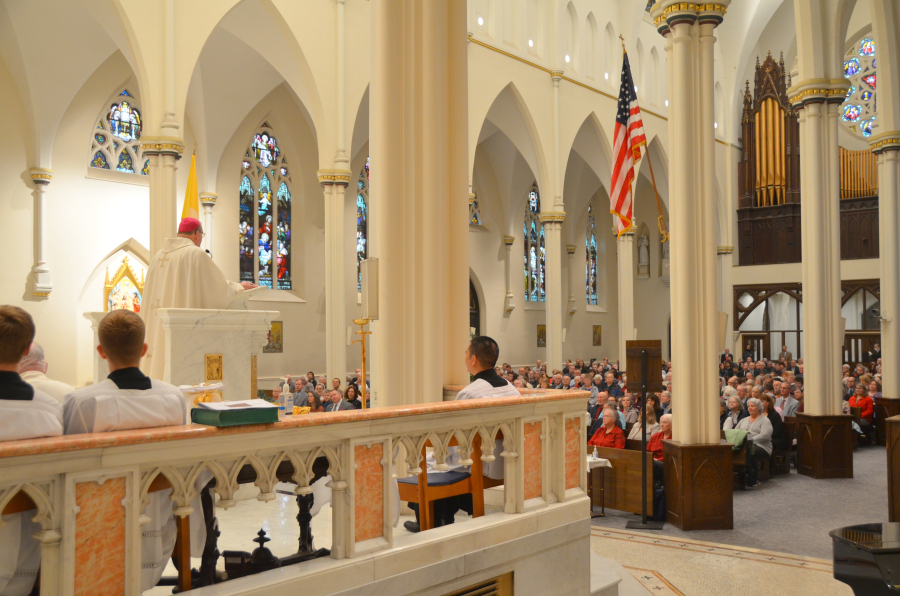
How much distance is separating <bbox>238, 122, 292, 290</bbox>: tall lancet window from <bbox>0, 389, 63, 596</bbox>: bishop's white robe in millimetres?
15292

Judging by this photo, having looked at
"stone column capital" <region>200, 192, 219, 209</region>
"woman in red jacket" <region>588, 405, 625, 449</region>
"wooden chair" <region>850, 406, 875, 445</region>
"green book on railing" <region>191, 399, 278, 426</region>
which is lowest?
"wooden chair" <region>850, 406, 875, 445</region>

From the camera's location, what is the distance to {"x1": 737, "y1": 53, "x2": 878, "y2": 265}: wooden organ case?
901 inches

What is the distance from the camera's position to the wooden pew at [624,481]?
6.87 m

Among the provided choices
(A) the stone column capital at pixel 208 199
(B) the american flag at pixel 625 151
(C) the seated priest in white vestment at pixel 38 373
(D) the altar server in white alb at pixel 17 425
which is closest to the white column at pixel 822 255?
(B) the american flag at pixel 625 151

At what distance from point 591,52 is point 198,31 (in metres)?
11.4

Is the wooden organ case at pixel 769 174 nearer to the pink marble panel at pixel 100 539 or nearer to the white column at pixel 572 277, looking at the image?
the white column at pixel 572 277

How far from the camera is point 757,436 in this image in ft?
28.0

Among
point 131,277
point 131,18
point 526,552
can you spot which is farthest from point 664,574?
point 131,277

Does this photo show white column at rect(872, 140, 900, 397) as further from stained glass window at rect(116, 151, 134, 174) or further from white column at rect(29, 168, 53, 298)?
white column at rect(29, 168, 53, 298)

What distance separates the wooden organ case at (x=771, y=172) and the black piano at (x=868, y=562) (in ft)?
70.0

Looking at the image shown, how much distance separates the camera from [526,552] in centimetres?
340

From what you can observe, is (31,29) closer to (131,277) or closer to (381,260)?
(131,277)

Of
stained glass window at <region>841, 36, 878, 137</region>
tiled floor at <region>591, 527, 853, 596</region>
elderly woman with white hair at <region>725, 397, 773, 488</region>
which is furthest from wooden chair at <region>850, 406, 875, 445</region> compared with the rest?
stained glass window at <region>841, 36, 878, 137</region>

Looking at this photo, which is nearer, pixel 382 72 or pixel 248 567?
pixel 248 567
